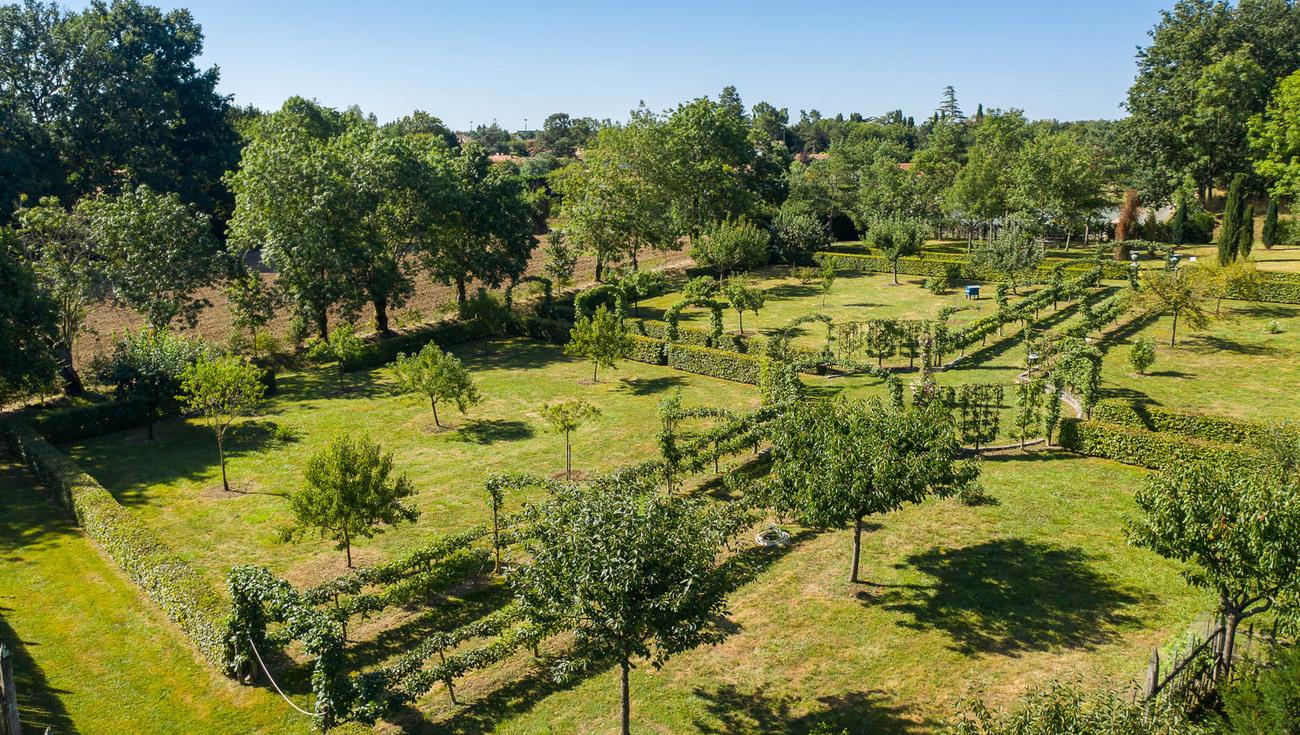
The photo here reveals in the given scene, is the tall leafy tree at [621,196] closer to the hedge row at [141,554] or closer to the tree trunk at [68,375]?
the tree trunk at [68,375]

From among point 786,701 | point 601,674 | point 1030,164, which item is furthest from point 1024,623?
point 1030,164

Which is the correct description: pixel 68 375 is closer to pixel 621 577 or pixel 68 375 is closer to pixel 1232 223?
pixel 621 577

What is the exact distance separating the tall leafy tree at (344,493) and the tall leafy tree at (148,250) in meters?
25.1

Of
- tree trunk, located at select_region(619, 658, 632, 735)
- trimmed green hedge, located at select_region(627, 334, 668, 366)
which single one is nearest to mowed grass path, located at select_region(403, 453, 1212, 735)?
tree trunk, located at select_region(619, 658, 632, 735)

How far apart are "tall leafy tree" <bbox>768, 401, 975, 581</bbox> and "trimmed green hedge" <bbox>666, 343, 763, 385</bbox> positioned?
16.4 m

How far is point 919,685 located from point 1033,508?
9.87 m

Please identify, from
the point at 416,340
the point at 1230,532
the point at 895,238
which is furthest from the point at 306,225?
the point at 1230,532

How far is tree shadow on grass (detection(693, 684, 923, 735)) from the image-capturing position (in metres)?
14.7

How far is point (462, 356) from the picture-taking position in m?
44.0

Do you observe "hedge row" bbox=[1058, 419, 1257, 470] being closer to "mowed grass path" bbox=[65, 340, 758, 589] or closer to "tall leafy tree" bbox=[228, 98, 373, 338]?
"mowed grass path" bbox=[65, 340, 758, 589]

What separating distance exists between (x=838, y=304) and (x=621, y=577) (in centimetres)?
4359

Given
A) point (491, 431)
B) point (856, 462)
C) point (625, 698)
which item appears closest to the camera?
point (625, 698)

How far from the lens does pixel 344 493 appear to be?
757 inches

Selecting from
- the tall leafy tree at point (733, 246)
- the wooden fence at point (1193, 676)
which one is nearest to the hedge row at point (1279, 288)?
the tall leafy tree at point (733, 246)
